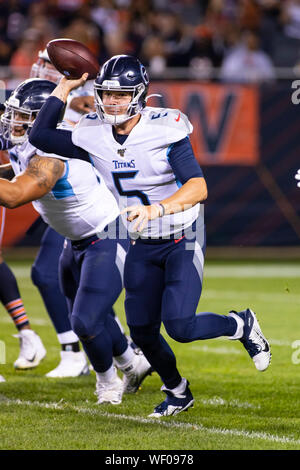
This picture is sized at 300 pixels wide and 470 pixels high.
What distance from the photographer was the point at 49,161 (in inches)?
169

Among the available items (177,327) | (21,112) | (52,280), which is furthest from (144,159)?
(52,280)

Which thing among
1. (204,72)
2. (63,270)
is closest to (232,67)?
(204,72)

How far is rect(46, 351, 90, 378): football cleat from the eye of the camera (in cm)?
521

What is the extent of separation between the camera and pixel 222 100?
34.4 ft

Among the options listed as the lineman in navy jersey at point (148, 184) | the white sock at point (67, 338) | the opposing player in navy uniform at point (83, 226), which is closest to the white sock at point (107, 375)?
the opposing player in navy uniform at point (83, 226)

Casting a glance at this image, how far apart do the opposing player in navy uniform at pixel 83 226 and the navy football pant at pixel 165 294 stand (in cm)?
31

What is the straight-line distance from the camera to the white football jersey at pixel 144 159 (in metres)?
3.88

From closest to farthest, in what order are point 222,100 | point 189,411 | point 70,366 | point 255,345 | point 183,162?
point 183,162
point 255,345
point 189,411
point 70,366
point 222,100

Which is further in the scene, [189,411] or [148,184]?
[189,411]

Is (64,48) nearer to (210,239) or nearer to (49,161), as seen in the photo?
(49,161)

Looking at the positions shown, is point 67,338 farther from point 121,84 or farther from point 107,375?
point 121,84

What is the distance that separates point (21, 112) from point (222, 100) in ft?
20.8

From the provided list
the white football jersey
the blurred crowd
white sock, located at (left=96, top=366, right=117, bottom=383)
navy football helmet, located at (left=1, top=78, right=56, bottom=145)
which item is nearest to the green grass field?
white sock, located at (left=96, top=366, right=117, bottom=383)

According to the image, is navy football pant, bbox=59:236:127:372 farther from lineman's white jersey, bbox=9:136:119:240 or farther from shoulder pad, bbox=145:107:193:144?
shoulder pad, bbox=145:107:193:144
